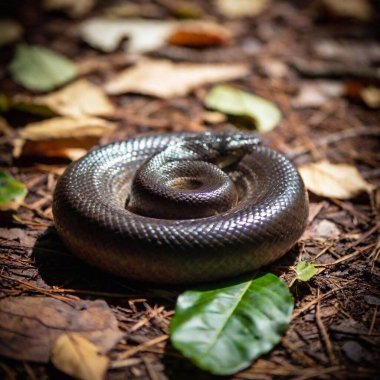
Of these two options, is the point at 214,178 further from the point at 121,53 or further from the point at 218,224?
the point at 121,53

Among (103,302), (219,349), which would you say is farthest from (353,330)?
(103,302)

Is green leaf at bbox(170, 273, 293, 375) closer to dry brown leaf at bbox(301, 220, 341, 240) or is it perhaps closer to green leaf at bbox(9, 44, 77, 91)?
dry brown leaf at bbox(301, 220, 341, 240)

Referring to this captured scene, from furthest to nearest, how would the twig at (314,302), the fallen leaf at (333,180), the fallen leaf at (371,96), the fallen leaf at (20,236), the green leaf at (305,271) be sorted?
the fallen leaf at (371,96)
the fallen leaf at (333,180)
the fallen leaf at (20,236)
the green leaf at (305,271)
the twig at (314,302)

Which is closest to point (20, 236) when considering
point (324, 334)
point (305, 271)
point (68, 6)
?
point (305, 271)

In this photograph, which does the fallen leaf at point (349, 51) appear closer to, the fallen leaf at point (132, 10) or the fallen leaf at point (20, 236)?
the fallen leaf at point (132, 10)

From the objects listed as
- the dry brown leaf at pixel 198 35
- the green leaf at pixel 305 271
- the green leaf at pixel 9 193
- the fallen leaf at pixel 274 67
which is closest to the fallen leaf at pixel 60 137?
the green leaf at pixel 9 193

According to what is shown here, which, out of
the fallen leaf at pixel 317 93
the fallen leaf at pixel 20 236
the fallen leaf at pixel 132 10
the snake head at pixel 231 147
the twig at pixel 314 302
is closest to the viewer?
the twig at pixel 314 302
